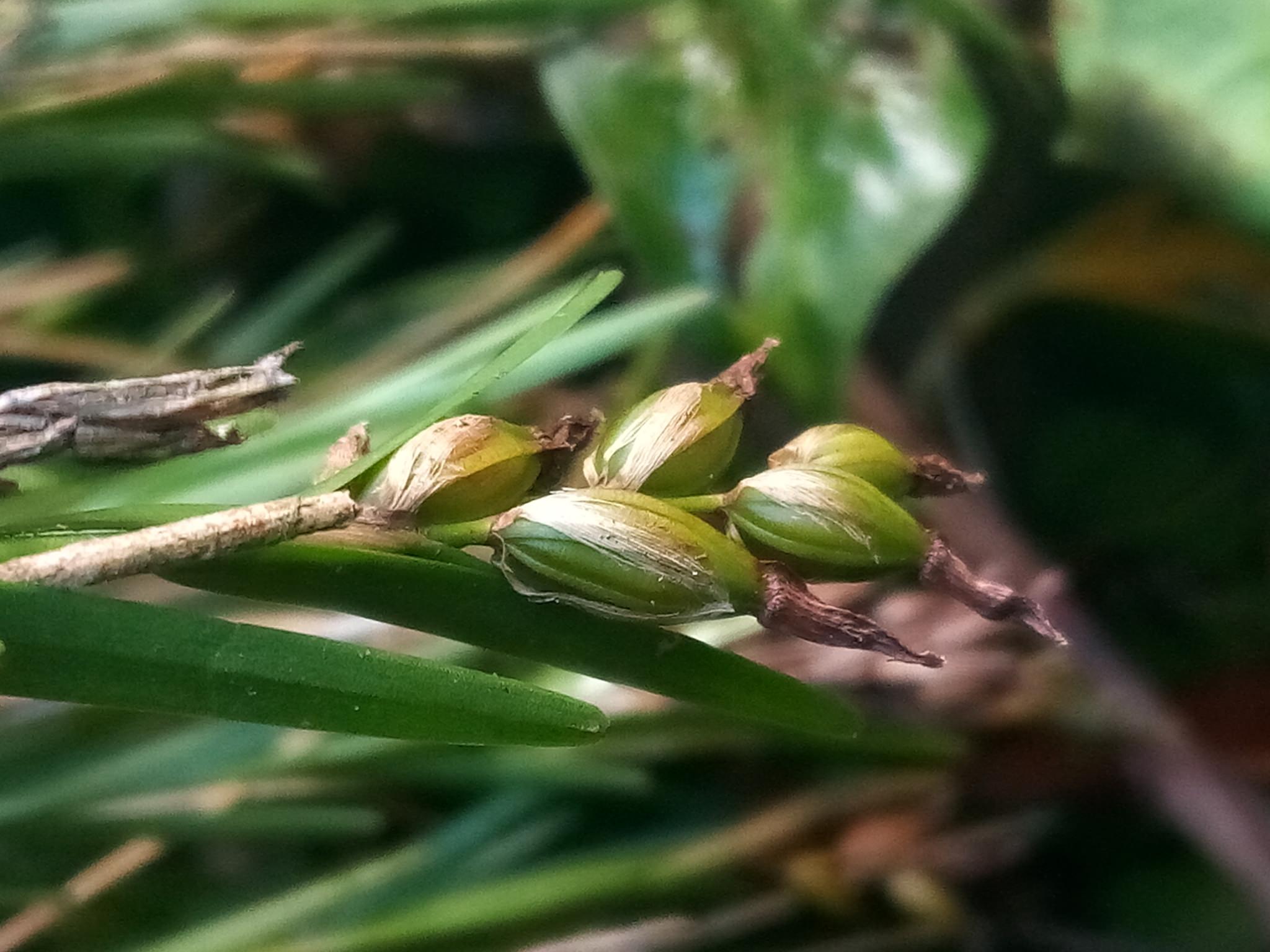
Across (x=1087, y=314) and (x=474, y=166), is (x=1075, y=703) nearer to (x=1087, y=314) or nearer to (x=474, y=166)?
(x=1087, y=314)

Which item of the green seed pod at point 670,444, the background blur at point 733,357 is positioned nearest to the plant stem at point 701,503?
the green seed pod at point 670,444

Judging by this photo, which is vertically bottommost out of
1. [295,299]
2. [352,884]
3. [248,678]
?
[352,884]

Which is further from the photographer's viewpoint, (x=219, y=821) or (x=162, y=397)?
(x=219, y=821)

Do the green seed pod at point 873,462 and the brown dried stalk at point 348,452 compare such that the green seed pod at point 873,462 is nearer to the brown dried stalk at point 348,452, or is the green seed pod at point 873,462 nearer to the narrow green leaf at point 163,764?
the brown dried stalk at point 348,452

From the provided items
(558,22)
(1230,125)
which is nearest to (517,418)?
(558,22)

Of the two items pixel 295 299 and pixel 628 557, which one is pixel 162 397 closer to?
pixel 628 557

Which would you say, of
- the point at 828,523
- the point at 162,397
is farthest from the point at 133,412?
the point at 828,523
